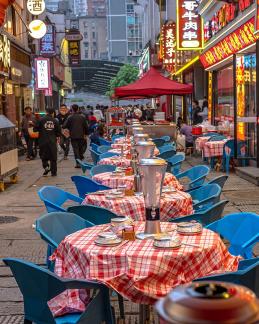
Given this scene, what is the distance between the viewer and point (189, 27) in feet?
78.7

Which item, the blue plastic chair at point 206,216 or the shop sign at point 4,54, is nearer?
the blue plastic chair at point 206,216

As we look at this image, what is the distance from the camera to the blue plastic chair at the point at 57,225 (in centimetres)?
490

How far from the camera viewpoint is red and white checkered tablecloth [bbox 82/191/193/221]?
6273mm

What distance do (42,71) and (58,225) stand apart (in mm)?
28762

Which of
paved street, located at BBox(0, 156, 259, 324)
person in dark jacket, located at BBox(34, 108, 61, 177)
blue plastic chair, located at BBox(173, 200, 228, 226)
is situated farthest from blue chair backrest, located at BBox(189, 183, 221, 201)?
person in dark jacket, located at BBox(34, 108, 61, 177)

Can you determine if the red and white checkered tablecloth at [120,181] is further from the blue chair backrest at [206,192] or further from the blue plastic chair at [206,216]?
the blue plastic chair at [206,216]

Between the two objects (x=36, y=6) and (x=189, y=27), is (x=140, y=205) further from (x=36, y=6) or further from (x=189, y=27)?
(x=189, y=27)

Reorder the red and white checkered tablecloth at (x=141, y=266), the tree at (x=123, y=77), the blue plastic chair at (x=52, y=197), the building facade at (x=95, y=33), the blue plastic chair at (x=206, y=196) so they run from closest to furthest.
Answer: the red and white checkered tablecloth at (x=141, y=266), the blue plastic chair at (x=52, y=197), the blue plastic chair at (x=206, y=196), the tree at (x=123, y=77), the building facade at (x=95, y=33)

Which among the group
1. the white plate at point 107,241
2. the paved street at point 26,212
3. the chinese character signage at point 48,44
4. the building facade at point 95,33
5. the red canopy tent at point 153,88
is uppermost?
the building facade at point 95,33

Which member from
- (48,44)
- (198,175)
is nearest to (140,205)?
(198,175)

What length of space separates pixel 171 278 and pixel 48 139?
37.7 ft

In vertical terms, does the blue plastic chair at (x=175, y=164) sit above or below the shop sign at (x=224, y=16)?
below

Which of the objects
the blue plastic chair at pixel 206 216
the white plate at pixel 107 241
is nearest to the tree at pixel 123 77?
the blue plastic chair at pixel 206 216

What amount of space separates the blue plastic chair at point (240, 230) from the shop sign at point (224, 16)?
34.6ft
